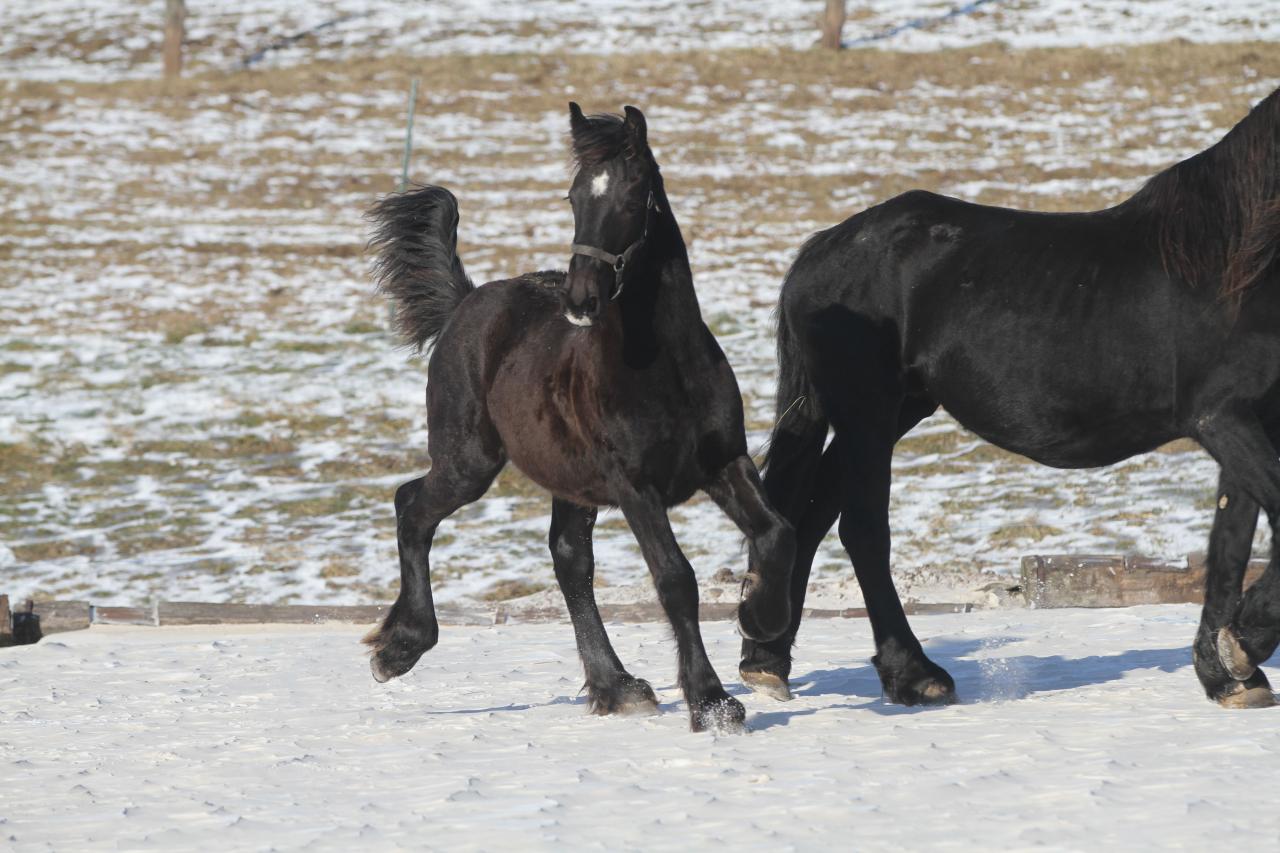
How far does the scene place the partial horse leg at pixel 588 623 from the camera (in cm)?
592

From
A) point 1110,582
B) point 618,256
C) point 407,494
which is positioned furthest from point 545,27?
point 618,256

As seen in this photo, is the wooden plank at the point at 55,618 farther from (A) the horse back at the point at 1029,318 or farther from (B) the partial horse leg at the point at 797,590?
(A) the horse back at the point at 1029,318

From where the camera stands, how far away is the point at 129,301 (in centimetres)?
1795

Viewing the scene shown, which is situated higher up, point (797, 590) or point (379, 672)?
point (797, 590)

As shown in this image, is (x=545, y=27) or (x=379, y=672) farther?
(x=545, y=27)

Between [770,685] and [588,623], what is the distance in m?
0.75

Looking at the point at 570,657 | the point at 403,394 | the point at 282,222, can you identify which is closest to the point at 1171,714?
the point at 570,657

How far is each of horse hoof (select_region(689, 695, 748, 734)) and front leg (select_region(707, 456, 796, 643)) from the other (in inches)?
10.2

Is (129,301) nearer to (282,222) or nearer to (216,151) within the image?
(282,222)

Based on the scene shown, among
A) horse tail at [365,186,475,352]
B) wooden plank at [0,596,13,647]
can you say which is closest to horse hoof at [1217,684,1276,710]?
horse tail at [365,186,475,352]

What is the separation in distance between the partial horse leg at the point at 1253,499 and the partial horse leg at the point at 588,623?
2.09m

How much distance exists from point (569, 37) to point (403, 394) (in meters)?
18.1

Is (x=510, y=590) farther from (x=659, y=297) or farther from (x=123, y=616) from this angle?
(x=659, y=297)

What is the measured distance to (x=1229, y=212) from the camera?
17.8 feet
